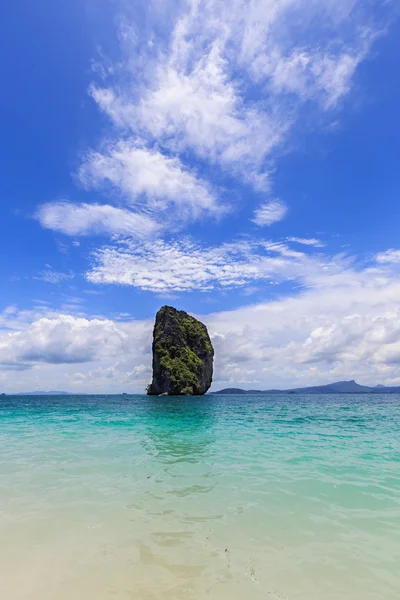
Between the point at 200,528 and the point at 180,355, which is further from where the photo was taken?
the point at 180,355

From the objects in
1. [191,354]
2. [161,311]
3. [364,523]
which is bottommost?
[364,523]

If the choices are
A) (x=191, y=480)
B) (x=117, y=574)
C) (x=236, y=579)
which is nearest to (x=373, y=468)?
(x=191, y=480)

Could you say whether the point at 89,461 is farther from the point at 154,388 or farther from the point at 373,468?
the point at 154,388

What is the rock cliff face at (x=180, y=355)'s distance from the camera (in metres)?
105

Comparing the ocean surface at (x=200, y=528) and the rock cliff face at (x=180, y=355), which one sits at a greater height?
the rock cliff face at (x=180, y=355)

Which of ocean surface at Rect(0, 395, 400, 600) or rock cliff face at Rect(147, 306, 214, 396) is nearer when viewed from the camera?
ocean surface at Rect(0, 395, 400, 600)

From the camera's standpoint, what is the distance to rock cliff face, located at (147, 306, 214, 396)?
343 feet

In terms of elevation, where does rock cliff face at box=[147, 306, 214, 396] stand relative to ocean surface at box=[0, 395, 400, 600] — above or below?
above

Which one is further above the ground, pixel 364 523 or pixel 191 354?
pixel 191 354

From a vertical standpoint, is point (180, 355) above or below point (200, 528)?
above

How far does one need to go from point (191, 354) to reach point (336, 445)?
96.2 metres

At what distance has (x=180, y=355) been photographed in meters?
109

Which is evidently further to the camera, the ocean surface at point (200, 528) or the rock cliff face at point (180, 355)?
the rock cliff face at point (180, 355)

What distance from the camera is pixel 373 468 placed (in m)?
11.6
